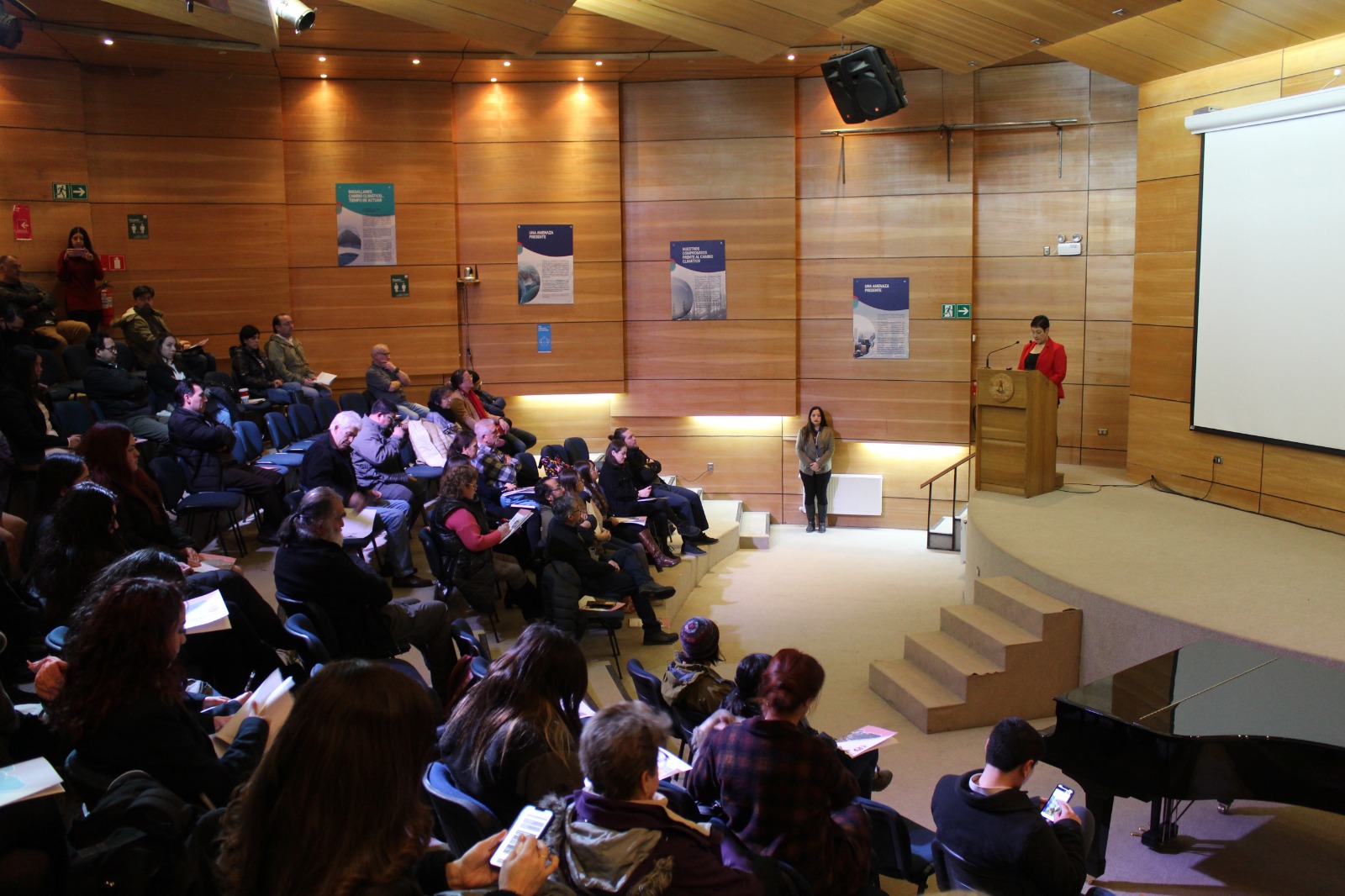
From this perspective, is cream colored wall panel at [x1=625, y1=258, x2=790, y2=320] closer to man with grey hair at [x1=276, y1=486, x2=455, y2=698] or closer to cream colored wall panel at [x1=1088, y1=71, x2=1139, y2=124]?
cream colored wall panel at [x1=1088, y1=71, x2=1139, y2=124]

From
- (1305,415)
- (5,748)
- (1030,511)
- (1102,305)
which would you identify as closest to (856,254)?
(1102,305)

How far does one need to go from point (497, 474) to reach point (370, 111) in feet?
16.2

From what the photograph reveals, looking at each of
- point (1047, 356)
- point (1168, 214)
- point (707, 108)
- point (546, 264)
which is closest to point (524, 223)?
point (546, 264)

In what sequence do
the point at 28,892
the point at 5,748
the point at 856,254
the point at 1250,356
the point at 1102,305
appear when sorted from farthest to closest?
1. the point at 856,254
2. the point at 1102,305
3. the point at 1250,356
4. the point at 5,748
5. the point at 28,892

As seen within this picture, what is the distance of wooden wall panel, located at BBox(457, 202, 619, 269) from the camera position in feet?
35.7

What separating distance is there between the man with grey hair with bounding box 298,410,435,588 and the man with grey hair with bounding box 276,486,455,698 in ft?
6.14

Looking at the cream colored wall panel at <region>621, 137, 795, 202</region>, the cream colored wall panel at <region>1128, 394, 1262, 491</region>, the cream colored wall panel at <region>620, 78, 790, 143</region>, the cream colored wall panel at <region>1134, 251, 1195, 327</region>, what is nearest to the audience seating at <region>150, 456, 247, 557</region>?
the cream colored wall panel at <region>621, 137, 795, 202</region>

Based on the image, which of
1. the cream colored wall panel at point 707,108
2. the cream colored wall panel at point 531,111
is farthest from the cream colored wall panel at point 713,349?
the cream colored wall panel at point 531,111

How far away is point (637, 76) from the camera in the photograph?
10773 mm

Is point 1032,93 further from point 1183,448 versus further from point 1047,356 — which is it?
point 1183,448

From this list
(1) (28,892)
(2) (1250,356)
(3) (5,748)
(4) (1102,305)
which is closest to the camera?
(1) (28,892)

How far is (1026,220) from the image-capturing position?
10.4 meters

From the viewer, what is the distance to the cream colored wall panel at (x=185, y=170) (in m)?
9.52

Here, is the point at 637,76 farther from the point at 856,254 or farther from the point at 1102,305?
the point at 1102,305
